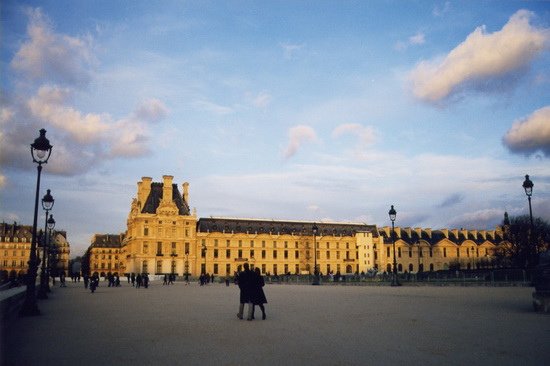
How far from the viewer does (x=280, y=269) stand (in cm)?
10688

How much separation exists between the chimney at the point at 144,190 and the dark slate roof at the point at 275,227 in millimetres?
13602

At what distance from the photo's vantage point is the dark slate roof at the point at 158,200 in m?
93.8

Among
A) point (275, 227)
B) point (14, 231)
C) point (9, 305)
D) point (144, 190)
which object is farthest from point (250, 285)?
point (14, 231)

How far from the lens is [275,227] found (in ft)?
361

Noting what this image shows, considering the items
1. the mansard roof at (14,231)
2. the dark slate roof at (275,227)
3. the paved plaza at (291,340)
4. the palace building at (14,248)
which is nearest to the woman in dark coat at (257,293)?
the paved plaza at (291,340)

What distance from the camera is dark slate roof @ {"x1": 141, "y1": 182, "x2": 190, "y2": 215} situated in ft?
308

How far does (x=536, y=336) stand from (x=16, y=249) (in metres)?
131

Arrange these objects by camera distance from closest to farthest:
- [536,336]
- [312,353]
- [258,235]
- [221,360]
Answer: [221,360]
[312,353]
[536,336]
[258,235]

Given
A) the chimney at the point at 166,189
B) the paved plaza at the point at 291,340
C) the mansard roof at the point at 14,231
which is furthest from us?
the mansard roof at the point at 14,231

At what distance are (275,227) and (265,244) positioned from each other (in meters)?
5.77

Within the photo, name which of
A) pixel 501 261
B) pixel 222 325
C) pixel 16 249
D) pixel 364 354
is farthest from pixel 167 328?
pixel 16 249

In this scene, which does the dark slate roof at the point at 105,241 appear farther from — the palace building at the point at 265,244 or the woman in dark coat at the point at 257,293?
the woman in dark coat at the point at 257,293

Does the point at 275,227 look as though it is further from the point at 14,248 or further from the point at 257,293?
the point at 257,293

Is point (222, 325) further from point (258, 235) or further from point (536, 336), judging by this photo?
point (258, 235)
